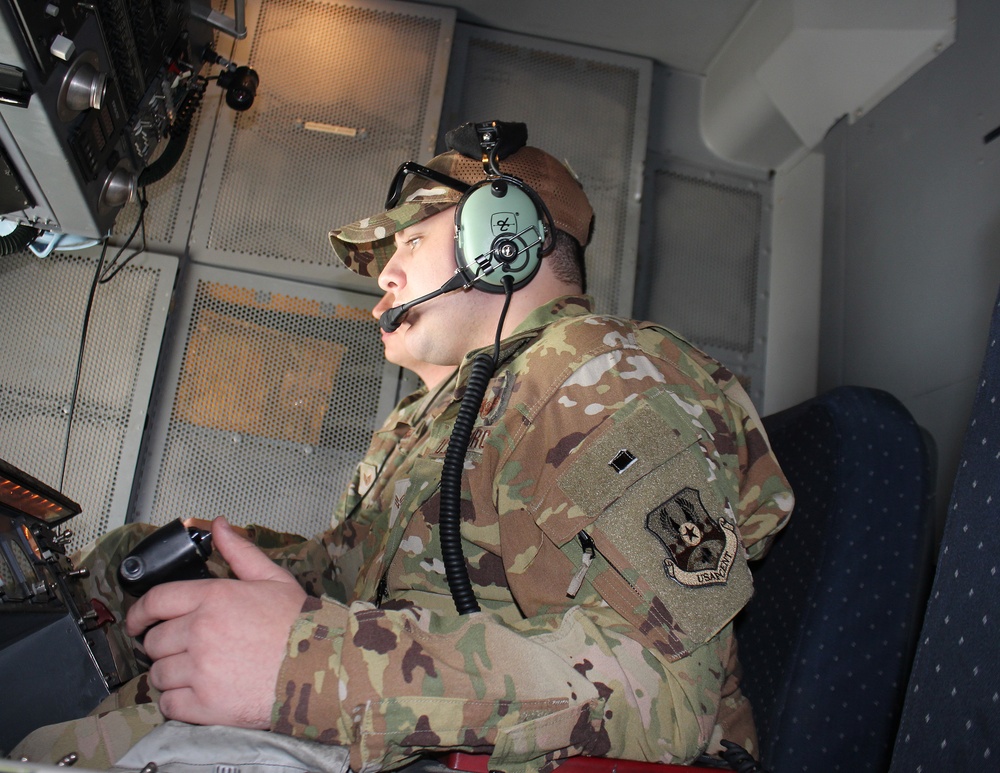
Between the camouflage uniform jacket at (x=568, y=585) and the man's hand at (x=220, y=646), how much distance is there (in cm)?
2

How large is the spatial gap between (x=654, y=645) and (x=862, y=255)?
5.58ft

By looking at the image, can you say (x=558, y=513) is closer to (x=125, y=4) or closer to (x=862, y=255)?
(x=125, y=4)

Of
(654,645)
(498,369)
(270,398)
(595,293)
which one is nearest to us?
(654,645)

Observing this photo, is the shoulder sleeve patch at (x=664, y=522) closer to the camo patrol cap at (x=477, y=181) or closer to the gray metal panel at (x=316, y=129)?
the camo patrol cap at (x=477, y=181)

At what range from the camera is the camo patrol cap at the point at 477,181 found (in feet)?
5.59

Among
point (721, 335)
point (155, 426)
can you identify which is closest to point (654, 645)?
point (155, 426)

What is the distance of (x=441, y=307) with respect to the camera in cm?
168

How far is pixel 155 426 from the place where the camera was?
7.16 feet

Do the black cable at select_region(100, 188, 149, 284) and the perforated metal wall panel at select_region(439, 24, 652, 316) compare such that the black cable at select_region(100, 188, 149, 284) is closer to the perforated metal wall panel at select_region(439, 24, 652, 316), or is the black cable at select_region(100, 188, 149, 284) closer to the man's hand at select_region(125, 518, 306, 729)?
the perforated metal wall panel at select_region(439, 24, 652, 316)

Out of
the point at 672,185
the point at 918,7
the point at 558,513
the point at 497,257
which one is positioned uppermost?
the point at 918,7

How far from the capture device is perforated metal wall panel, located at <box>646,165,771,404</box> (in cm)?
267

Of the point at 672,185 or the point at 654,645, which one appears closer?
the point at 654,645

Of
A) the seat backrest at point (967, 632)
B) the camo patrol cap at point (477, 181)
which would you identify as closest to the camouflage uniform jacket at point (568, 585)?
the seat backrest at point (967, 632)

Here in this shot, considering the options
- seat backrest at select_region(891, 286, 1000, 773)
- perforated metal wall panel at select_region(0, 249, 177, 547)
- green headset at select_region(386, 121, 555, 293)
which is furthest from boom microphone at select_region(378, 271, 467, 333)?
seat backrest at select_region(891, 286, 1000, 773)
